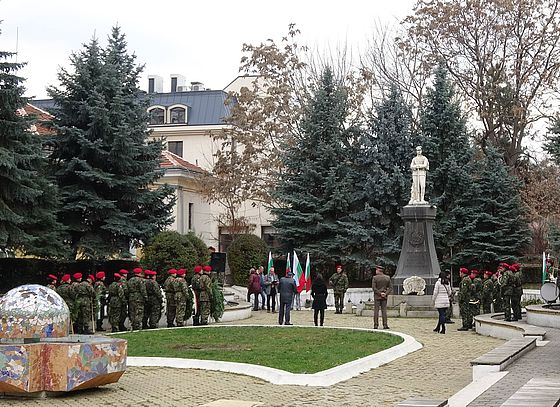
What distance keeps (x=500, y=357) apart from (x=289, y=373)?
370cm

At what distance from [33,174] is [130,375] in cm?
1279

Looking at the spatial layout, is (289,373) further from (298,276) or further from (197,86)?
(197,86)

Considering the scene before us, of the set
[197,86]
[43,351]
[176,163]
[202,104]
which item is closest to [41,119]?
[43,351]

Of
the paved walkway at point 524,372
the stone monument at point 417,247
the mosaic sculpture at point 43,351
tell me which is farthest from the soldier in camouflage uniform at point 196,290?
the mosaic sculpture at point 43,351

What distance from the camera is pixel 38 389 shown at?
44.9ft

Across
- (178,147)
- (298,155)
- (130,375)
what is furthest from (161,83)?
(130,375)

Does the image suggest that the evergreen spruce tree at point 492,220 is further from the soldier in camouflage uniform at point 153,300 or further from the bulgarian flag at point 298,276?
the soldier in camouflage uniform at point 153,300

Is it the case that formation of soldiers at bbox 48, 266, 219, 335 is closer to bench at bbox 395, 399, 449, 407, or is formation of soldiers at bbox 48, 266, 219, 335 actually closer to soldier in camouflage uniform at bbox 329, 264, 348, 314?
soldier in camouflage uniform at bbox 329, 264, 348, 314

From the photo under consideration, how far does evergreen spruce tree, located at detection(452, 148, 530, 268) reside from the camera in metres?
44.9

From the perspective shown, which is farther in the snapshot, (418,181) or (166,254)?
(418,181)

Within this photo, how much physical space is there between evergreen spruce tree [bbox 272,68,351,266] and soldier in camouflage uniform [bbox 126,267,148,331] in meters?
20.6

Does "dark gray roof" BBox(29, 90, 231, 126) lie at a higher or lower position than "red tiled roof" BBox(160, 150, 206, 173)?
higher

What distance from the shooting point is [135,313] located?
990 inches

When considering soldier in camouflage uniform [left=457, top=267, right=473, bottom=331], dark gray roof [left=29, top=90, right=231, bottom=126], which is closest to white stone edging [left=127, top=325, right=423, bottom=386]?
soldier in camouflage uniform [left=457, top=267, right=473, bottom=331]
